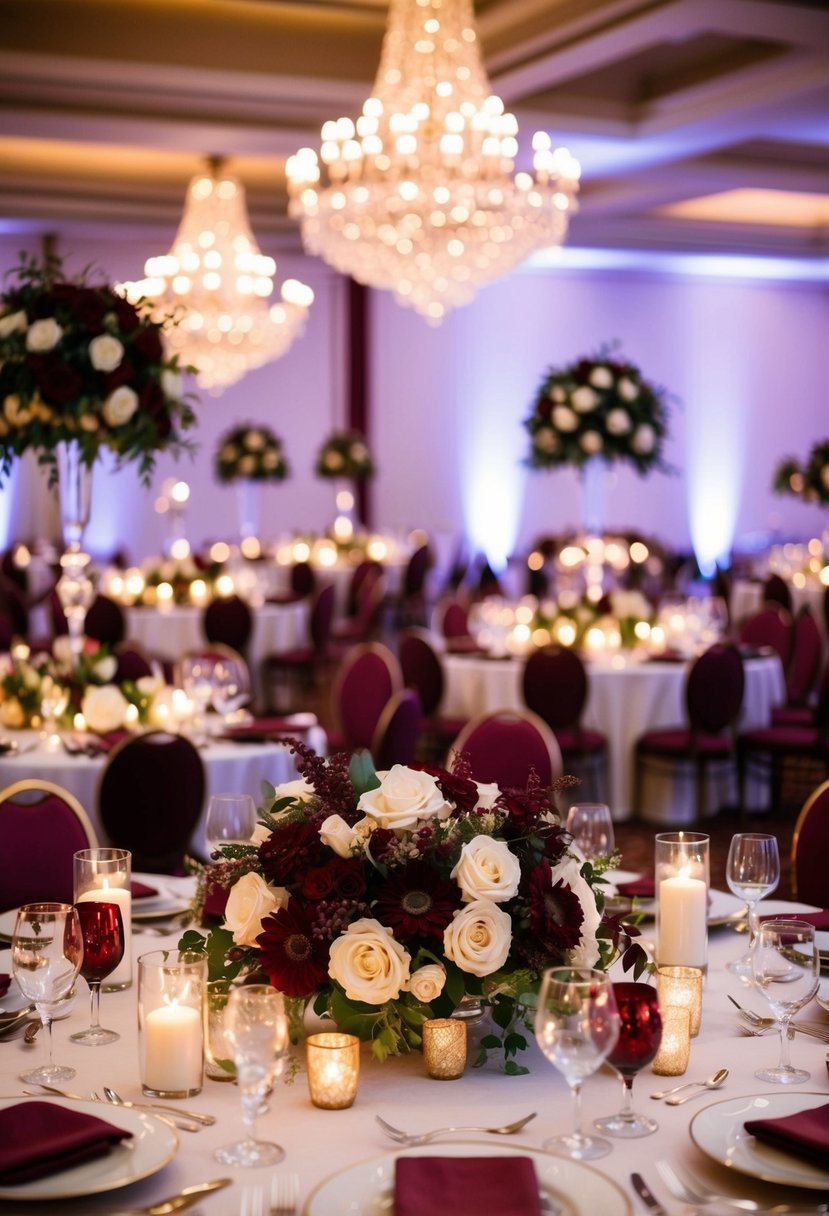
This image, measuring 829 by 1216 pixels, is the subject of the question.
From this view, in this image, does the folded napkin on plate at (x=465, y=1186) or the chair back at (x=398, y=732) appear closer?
the folded napkin on plate at (x=465, y=1186)

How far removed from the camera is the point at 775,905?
2973 mm

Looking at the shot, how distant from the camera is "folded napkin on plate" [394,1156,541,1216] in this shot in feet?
5.38

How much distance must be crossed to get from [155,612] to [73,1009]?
7.44 metres

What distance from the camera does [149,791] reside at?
14.8ft

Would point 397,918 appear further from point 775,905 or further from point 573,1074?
point 775,905

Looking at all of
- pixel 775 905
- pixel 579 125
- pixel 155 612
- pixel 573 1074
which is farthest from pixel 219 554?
pixel 573 1074

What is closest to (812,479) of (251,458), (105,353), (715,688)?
(715,688)

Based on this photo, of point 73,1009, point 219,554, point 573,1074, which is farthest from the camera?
point 219,554

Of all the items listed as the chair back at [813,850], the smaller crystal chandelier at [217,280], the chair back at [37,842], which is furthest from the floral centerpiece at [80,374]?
the smaller crystal chandelier at [217,280]

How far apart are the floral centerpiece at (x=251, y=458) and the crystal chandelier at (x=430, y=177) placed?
5.66 m

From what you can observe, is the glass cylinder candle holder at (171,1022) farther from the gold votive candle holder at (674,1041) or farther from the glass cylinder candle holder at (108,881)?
the gold votive candle holder at (674,1041)

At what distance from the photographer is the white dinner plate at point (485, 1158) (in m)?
1.66

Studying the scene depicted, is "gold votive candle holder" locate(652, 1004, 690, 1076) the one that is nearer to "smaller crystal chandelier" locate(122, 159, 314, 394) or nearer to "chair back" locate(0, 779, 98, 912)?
"chair back" locate(0, 779, 98, 912)

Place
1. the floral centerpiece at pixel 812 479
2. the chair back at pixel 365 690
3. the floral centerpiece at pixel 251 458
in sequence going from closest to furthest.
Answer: the chair back at pixel 365 690
the floral centerpiece at pixel 812 479
the floral centerpiece at pixel 251 458
